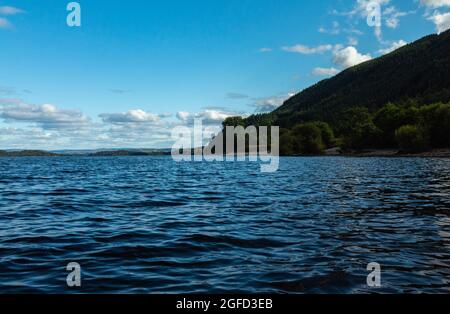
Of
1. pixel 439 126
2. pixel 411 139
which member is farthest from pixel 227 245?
pixel 439 126

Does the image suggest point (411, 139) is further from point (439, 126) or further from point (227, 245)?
point (227, 245)

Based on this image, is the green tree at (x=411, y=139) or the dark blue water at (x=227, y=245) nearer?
the dark blue water at (x=227, y=245)

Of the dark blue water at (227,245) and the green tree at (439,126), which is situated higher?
the green tree at (439,126)

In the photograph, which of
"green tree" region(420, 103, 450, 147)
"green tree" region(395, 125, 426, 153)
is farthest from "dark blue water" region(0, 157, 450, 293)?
"green tree" region(420, 103, 450, 147)

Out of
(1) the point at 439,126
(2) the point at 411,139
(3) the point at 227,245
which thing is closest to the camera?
(3) the point at 227,245

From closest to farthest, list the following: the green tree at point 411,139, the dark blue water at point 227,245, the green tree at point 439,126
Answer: the dark blue water at point 227,245
the green tree at point 411,139
the green tree at point 439,126

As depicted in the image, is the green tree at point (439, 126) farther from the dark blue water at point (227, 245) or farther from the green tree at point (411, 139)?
the dark blue water at point (227, 245)

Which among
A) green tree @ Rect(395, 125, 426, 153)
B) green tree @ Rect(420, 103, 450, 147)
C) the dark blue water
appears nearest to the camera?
the dark blue water

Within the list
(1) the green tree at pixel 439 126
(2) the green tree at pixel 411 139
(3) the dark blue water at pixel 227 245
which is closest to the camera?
(3) the dark blue water at pixel 227 245

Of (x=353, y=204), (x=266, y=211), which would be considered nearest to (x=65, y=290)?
(x=266, y=211)

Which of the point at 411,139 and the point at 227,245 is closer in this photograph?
the point at 227,245

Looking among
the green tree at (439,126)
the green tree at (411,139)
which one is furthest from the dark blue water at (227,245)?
the green tree at (439,126)

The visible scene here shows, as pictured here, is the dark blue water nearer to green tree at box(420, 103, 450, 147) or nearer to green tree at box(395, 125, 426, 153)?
green tree at box(395, 125, 426, 153)
